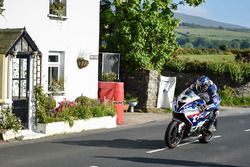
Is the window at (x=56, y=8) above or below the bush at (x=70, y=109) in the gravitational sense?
above

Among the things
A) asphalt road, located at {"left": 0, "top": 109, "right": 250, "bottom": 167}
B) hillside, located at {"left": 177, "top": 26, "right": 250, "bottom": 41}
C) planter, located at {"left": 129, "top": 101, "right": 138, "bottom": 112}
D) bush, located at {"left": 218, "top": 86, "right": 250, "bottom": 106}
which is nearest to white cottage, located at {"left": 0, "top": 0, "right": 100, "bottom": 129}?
asphalt road, located at {"left": 0, "top": 109, "right": 250, "bottom": 167}

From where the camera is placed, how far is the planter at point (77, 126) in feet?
53.8

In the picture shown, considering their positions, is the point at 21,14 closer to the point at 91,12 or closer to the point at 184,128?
the point at 91,12

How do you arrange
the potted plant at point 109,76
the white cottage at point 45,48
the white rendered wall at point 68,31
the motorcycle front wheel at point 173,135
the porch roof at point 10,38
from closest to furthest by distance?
1. the motorcycle front wheel at point 173,135
2. the porch roof at point 10,38
3. the white cottage at point 45,48
4. the white rendered wall at point 68,31
5. the potted plant at point 109,76

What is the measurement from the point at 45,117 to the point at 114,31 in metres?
11.5

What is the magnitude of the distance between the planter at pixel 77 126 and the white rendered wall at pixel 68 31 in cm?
193

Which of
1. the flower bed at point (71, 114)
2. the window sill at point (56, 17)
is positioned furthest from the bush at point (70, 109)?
the window sill at point (56, 17)

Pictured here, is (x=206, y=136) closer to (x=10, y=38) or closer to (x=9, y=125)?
(x=9, y=125)

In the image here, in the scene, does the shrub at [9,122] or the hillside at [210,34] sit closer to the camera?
the shrub at [9,122]

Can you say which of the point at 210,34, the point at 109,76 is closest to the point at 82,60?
the point at 109,76

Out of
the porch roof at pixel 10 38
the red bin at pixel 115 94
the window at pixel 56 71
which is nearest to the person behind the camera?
the porch roof at pixel 10 38

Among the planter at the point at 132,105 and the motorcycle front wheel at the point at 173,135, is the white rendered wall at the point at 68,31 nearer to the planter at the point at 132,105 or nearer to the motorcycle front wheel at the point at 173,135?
the planter at the point at 132,105

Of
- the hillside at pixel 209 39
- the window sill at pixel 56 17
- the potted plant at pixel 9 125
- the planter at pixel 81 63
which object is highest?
the hillside at pixel 209 39

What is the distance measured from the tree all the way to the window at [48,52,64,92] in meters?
6.82
